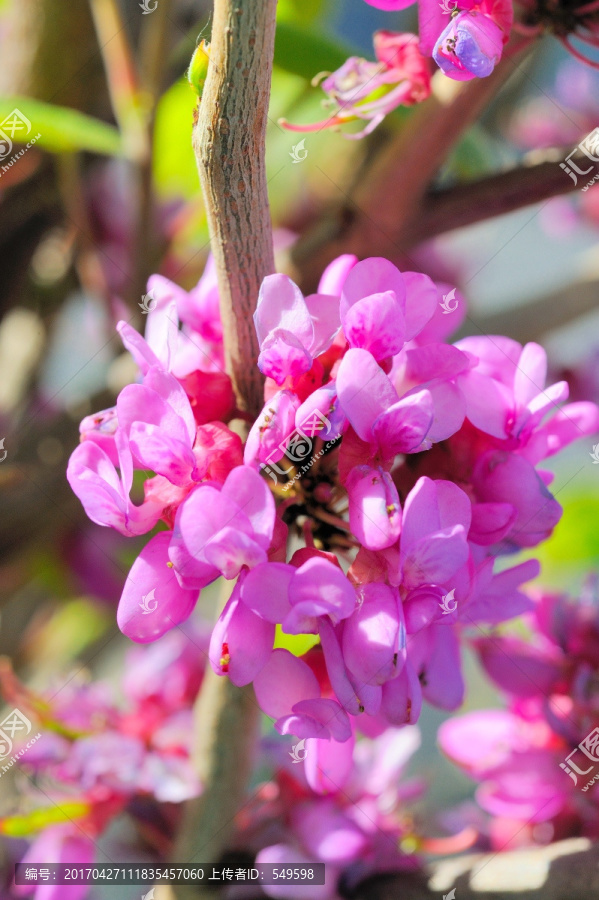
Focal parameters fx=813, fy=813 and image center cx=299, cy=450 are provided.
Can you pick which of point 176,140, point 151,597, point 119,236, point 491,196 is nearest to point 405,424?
point 151,597

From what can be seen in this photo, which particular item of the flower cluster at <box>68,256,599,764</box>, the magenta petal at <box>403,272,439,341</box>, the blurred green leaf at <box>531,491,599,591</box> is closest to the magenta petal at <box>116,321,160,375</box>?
the flower cluster at <box>68,256,599,764</box>

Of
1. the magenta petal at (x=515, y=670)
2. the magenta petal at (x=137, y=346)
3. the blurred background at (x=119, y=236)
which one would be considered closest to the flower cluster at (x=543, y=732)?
the magenta petal at (x=515, y=670)

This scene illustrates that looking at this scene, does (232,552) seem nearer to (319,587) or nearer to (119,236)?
(319,587)

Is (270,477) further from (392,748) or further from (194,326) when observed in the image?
(392,748)

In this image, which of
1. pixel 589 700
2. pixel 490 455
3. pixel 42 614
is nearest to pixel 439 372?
pixel 490 455

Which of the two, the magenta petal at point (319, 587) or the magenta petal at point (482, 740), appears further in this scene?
the magenta petal at point (482, 740)

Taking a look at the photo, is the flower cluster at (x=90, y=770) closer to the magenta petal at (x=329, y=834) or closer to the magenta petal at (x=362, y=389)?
the magenta petal at (x=329, y=834)

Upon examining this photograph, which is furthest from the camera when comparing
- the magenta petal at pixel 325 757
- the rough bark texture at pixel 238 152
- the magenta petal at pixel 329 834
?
the magenta petal at pixel 329 834
